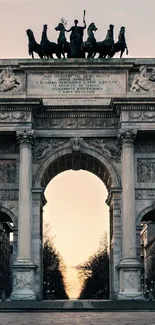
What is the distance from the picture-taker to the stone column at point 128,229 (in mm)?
34562

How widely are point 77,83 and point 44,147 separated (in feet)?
12.7

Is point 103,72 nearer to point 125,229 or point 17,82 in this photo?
point 17,82

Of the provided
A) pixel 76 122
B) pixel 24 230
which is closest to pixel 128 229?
pixel 24 230

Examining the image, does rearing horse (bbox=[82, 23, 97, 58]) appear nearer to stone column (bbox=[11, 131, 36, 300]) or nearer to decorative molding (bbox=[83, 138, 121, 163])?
decorative molding (bbox=[83, 138, 121, 163])

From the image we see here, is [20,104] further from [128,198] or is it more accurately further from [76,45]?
[128,198]

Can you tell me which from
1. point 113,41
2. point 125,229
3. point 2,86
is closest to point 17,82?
point 2,86

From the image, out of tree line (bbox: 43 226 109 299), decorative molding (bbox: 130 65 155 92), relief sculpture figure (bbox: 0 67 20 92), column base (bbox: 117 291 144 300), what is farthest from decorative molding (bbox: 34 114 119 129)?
tree line (bbox: 43 226 109 299)

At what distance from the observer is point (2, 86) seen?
37469 mm

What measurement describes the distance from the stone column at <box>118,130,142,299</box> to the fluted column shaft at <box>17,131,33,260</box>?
15.5 ft

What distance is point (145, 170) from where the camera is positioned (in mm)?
37312

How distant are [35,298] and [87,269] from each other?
74.3m

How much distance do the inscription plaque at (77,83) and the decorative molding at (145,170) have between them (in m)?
3.87

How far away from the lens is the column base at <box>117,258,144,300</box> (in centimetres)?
3425

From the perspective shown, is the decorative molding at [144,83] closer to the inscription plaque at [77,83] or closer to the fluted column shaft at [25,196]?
the inscription plaque at [77,83]
